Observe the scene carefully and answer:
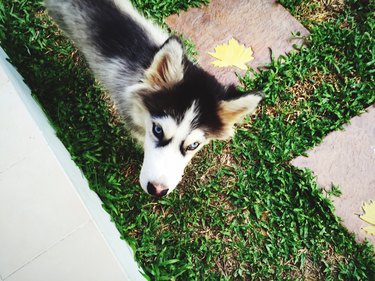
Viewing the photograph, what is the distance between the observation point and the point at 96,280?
2.05 m

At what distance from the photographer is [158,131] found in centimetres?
239

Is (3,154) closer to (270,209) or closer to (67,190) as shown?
(67,190)

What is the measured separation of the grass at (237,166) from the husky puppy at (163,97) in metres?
0.60

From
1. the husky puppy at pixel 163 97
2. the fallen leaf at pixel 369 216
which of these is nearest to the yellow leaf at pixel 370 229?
the fallen leaf at pixel 369 216

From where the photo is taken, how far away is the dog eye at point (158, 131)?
2.36 metres

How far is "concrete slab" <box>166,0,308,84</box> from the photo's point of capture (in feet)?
12.0

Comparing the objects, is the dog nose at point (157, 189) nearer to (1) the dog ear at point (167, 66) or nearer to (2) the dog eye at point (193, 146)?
(2) the dog eye at point (193, 146)

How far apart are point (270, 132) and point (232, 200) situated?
769 millimetres

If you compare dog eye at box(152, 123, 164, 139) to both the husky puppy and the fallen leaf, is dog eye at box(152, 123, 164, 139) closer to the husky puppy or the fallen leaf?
the husky puppy

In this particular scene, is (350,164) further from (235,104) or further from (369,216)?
(235,104)

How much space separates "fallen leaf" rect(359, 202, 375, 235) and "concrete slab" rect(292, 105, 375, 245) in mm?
36

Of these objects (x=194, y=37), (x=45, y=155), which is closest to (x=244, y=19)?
(x=194, y=37)

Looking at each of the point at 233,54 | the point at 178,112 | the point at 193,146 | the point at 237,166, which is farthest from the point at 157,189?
the point at 233,54

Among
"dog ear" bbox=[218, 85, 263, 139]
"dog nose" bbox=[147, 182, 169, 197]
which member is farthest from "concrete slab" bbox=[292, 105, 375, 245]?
"dog nose" bbox=[147, 182, 169, 197]
